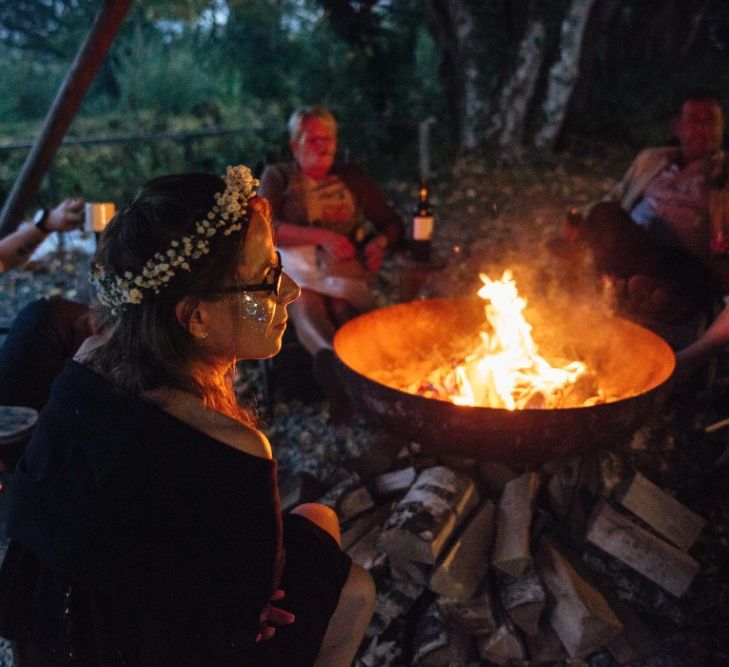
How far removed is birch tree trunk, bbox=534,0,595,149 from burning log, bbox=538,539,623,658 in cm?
732

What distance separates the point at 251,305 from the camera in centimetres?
171

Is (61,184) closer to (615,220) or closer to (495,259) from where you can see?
(495,259)

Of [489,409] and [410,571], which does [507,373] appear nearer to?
[489,409]

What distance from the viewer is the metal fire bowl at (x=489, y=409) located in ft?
8.11

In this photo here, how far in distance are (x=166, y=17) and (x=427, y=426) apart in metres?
12.7

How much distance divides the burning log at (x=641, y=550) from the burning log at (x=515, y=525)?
261 millimetres

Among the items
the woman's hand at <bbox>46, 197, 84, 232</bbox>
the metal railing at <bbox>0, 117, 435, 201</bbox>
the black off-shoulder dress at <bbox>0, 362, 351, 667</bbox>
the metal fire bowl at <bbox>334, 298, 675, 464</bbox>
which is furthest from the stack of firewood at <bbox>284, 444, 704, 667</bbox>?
the metal railing at <bbox>0, 117, 435, 201</bbox>

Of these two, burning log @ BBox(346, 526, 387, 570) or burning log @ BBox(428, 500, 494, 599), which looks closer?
burning log @ BBox(428, 500, 494, 599)

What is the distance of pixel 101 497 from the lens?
147cm

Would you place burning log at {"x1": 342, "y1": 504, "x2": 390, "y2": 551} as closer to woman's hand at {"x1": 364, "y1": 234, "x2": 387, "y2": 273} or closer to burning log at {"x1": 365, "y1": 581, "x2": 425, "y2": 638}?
burning log at {"x1": 365, "y1": 581, "x2": 425, "y2": 638}

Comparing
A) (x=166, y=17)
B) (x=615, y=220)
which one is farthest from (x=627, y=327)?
(x=166, y=17)

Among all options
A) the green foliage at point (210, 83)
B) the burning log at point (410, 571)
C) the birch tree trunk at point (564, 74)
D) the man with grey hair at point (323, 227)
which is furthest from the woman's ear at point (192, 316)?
the birch tree trunk at point (564, 74)

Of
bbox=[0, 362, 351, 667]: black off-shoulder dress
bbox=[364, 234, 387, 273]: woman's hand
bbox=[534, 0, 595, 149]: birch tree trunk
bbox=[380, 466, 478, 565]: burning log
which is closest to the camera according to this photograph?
bbox=[0, 362, 351, 667]: black off-shoulder dress

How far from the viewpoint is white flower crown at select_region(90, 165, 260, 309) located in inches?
60.8
